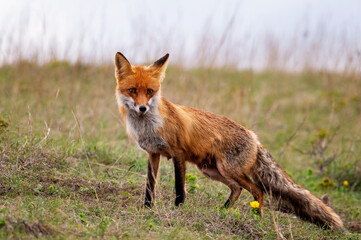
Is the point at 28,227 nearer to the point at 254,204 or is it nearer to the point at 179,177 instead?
the point at 179,177

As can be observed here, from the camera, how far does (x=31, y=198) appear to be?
3723 mm

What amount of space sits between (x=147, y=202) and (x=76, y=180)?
90 cm

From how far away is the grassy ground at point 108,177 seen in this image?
336 centimetres

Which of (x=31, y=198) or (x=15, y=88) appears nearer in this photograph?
(x=31, y=198)

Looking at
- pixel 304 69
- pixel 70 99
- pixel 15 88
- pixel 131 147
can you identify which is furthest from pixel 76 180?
pixel 304 69

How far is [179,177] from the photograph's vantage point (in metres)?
3.98

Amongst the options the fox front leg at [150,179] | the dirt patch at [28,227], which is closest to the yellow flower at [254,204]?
the fox front leg at [150,179]

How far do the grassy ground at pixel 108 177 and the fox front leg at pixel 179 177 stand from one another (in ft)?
0.38

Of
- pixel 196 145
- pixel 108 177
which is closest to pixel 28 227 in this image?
pixel 108 177

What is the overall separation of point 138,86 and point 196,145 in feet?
3.13

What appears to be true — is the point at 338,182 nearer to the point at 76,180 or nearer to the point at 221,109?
the point at 221,109

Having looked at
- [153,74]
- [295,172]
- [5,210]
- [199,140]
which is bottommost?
[295,172]

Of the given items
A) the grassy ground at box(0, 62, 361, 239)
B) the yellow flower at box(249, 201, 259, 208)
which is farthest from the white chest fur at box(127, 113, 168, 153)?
the yellow flower at box(249, 201, 259, 208)

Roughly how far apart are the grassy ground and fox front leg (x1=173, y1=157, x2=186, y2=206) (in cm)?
12
